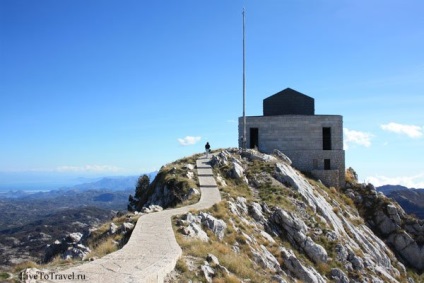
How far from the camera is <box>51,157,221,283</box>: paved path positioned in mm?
11650

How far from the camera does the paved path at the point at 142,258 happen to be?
11650 mm

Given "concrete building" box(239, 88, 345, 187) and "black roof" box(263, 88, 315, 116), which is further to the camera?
"black roof" box(263, 88, 315, 116)

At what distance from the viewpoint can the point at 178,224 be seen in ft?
68.8

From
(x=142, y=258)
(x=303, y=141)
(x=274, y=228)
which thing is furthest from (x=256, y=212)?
(x=303, y=141)

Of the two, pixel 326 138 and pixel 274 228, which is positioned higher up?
pixel 326 138

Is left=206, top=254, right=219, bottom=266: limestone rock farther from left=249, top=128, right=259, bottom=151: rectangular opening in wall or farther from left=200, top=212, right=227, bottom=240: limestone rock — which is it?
left=249, top=128, right=259, bottom=151: rectangular opening in wall

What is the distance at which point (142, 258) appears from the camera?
1393 cm

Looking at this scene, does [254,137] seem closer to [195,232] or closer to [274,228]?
[274,228]

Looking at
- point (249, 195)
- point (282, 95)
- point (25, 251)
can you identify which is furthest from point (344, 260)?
point (25, 251)

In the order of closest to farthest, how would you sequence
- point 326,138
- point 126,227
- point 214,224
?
point 126,227
point 214,224
point 326,138

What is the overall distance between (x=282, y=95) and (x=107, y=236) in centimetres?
3827

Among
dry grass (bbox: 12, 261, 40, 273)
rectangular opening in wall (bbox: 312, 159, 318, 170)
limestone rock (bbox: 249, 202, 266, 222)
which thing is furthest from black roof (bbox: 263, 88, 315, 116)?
dry grass (bbox: 12, 261, 40, 273)

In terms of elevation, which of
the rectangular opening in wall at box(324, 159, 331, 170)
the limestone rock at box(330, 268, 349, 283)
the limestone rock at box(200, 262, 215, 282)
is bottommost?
the limestone rock at box(330, 268, 349, 283)

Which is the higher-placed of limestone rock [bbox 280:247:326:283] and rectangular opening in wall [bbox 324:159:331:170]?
rectangular opening in wall [bbox 324:159:331:170]
